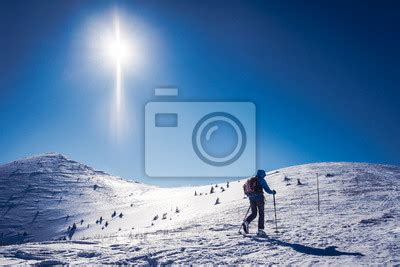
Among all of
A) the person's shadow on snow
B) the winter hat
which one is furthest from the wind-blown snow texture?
the winter hat

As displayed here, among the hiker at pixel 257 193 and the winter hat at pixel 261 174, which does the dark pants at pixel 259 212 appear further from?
the winter hat at pixel 261 174

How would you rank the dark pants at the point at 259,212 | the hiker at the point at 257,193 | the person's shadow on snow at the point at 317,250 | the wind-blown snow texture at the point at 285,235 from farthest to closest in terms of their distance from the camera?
1. the hiker at the point at 257,193
2. the dark pants at the point at 259,212
3. the person's shadow on snow at the point at 317,250
4. the wind-blown snow texture at the point at 285,235

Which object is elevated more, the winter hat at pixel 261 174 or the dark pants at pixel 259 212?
the winter hat at pixel 261 174

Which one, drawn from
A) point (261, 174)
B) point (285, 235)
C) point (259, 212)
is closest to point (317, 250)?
point (285, 235)

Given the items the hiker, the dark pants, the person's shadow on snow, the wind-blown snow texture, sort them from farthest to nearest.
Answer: the hiker, the dark pants, the person's shadow on snow, the wind-blown snow texture

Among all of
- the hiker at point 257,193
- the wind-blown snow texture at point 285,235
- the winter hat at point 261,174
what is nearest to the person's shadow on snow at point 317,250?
the wind-blown snow texture at point 285,235

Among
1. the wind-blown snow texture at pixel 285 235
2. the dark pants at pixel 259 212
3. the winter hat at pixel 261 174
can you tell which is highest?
the winter hat at pixel 261 174

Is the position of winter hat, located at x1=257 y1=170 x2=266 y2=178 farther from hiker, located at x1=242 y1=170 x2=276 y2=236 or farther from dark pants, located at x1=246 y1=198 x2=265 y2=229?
dark pants, located at x1=246 y1=198 x2=265 y2=229

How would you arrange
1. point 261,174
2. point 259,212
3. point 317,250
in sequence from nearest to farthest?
point 317,250, point 259,212, point 261,174

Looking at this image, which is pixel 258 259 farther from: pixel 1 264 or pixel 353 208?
pixel 353 208

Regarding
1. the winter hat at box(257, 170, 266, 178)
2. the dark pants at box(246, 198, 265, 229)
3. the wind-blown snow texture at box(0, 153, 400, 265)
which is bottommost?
the wind-blown snow texture at box(0, 153, 400, 265)

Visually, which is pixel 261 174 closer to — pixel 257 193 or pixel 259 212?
pixel 257 193

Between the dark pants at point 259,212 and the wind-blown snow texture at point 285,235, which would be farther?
the dark pants at point 259,212

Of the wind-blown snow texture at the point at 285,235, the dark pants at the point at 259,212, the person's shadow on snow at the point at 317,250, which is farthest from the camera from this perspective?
the dark pants at the point at 259,212
